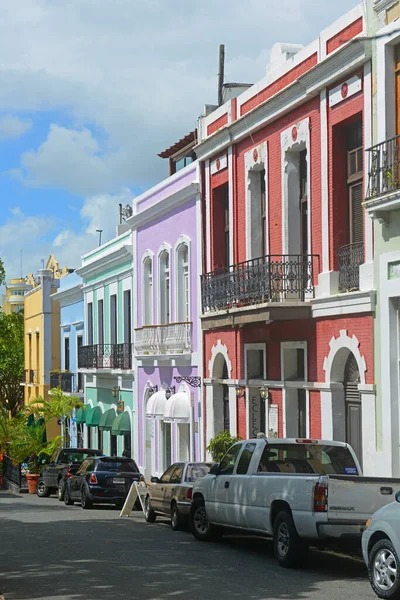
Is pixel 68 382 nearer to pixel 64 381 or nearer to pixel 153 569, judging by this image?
pixel 64 381

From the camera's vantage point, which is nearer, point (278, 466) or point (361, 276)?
point (278, 466)

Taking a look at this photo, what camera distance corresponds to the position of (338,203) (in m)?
21.4

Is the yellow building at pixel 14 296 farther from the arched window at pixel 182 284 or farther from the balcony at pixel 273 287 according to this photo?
the balcony at pixel 273 287

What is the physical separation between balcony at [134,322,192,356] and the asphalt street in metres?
10.3

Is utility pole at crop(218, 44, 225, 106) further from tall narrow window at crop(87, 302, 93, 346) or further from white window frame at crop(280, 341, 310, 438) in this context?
tall narrow window at crop(87, 302, 93, 346)

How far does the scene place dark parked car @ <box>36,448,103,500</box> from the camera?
33500 mm

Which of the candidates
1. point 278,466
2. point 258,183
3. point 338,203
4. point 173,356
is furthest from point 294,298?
point 173,356

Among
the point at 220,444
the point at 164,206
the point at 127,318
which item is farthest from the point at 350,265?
the point at 127,318

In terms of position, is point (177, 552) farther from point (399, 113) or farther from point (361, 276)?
point (399, 113)

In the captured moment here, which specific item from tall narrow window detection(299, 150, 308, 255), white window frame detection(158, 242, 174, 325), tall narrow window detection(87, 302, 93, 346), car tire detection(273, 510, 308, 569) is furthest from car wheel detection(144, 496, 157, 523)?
tall narrow window detection(87, 302, 93, 346)

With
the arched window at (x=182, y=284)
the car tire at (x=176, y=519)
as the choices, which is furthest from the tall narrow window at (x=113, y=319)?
the car tire at (x=176, y=519)

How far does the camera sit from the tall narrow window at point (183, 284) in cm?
3209

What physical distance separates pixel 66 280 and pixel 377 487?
39.1 meters

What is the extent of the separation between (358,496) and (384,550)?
6.72ft
